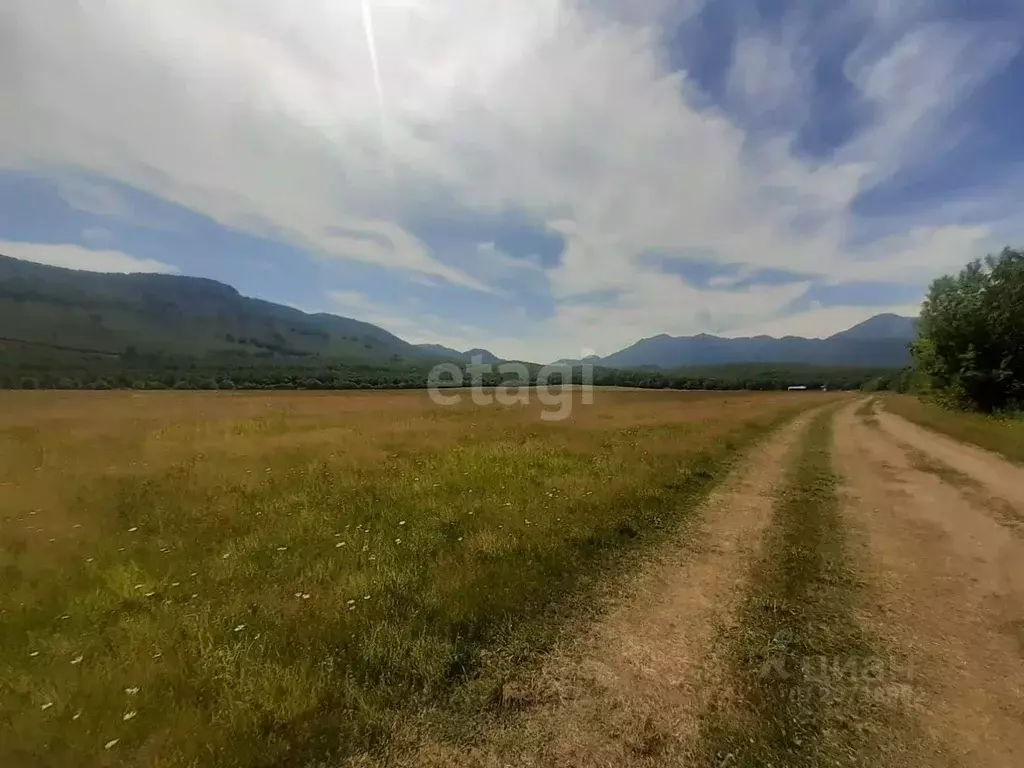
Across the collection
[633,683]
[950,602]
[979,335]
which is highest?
[979,335]

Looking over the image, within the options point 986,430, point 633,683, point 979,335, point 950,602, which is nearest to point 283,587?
point 633,683

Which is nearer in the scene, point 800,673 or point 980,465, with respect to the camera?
point 800,673

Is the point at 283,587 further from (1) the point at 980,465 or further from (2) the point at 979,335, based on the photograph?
(2) the point at 979,335

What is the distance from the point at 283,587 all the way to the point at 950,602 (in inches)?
424

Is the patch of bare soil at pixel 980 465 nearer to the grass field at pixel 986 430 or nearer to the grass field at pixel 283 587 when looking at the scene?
the grass field at pixel 986 430

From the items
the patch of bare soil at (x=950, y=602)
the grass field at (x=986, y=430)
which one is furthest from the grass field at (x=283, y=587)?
the grass field at (x=986, y=430)

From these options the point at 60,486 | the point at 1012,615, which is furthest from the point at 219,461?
the point at 1012,615

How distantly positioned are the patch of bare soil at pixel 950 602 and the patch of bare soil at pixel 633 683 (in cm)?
210

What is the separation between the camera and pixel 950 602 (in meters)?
7.99

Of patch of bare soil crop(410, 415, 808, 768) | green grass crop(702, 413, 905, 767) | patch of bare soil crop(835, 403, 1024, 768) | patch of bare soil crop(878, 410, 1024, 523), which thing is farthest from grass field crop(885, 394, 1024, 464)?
patch of bare soil crop(410, 415, 808, 768)

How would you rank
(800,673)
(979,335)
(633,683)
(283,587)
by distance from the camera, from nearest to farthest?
(633,683)
(800,673)
(283,587)
(979,335)

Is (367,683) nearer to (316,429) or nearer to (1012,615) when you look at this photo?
(1012,615)

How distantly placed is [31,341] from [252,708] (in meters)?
264

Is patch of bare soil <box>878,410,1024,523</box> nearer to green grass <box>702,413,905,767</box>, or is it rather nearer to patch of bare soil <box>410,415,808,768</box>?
green grass <box>702,413,905,767</box>
